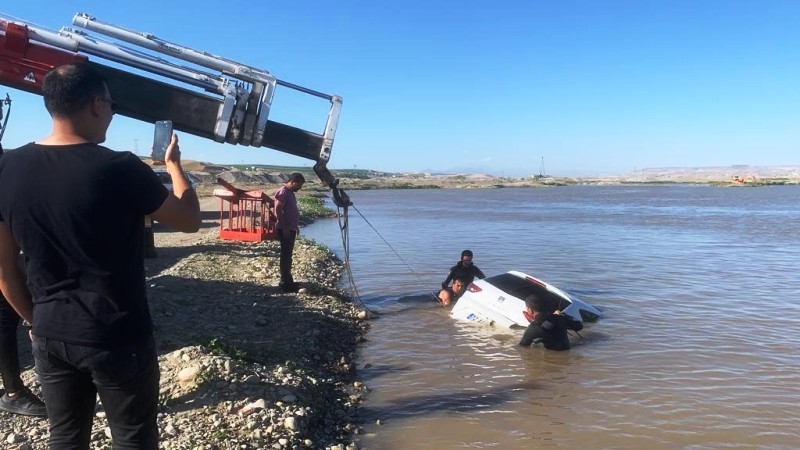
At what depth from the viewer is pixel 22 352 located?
6438mm

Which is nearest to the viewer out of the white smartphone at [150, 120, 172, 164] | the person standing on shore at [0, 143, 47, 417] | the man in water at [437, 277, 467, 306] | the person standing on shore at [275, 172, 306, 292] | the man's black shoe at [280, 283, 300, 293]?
the white smartphone at [150, 120, 172, 164]

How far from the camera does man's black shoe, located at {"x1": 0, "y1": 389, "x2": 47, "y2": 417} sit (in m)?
4.92

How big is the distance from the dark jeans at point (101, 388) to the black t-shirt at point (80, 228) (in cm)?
7

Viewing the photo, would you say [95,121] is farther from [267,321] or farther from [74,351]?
[267,321]

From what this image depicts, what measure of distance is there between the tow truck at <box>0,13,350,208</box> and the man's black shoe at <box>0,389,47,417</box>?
→ 2.58 m

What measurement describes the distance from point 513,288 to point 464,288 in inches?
66.6

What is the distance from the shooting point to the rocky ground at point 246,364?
4.97 m

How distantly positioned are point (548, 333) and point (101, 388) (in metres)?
6.95

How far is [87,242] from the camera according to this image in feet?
8.36

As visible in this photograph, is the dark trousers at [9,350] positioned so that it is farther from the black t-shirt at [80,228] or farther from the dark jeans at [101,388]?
the black t-shirt at [80,228]

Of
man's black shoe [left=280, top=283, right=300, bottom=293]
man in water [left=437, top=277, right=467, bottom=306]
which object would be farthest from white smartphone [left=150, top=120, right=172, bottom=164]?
man in water [left=437, top=277, right=467, bottom=306]

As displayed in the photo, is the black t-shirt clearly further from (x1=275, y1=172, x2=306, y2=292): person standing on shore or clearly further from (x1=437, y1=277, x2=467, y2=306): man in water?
(x1=437, y1=277, x2=467, y2=306): man in water

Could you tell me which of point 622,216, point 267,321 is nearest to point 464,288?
point 267,321

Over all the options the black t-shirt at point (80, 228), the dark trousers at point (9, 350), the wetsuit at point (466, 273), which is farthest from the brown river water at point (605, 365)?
the black t-shirt at point (80, 228)
